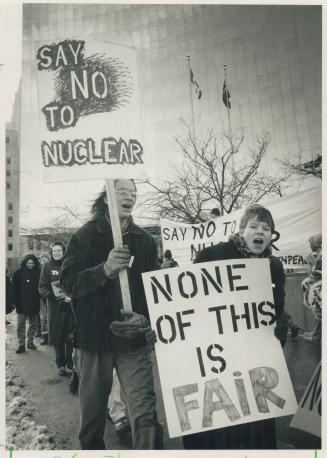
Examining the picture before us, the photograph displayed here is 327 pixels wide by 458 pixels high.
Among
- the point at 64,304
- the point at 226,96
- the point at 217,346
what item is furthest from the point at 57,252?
the point at 226,96

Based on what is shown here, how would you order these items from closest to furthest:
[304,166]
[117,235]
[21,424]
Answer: [117,235] → [21,424] → [304,166]

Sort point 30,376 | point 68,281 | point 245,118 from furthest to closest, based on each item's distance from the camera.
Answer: point 245,118 → point 30,376 → point 68,281

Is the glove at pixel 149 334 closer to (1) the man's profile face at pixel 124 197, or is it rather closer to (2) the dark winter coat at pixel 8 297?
(1) the man's profile face at pixel 124 197

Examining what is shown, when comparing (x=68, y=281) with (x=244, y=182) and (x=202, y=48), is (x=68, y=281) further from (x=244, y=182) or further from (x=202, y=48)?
(x=202, y=48)

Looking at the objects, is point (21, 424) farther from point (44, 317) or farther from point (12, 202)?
point (12, 202)

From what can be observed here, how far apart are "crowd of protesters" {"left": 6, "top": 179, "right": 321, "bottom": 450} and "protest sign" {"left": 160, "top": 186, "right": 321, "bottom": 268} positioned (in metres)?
0.07

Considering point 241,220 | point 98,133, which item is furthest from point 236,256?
point 98,133

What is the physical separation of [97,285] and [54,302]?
56 centimetres

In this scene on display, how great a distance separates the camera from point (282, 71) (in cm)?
316

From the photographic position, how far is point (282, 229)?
302cm

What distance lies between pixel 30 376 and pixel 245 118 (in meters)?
2.69

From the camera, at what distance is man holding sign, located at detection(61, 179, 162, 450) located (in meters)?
2.49

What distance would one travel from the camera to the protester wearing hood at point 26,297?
114 inches

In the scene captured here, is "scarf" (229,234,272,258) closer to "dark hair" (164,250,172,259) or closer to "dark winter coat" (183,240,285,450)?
"dark winter coat" (183,240,285,450)
